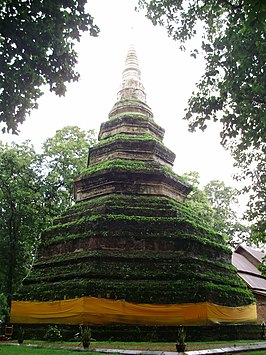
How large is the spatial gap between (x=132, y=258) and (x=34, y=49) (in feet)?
19.6

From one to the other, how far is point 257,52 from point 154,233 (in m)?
5.62

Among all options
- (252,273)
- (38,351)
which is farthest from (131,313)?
(252,273)

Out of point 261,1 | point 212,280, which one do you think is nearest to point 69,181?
point 212,280

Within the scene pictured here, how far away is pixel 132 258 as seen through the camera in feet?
31.4

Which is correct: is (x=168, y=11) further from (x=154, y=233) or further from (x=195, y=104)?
(x=154, y=233)

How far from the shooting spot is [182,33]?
8.24 m

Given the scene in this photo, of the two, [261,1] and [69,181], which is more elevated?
[69,181]

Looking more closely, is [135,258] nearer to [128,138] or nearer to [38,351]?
[38,351]

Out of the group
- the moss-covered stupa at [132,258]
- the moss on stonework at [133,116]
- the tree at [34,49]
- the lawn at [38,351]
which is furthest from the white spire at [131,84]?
the lawn at [38,351]

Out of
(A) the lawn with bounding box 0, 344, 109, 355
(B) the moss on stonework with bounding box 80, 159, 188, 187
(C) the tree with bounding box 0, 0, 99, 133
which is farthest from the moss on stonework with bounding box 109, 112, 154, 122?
(A) the lawn with bounding box 0, 344, 109, 355

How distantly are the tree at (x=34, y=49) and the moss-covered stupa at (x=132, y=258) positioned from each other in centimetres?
467

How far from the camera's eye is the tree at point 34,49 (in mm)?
5539

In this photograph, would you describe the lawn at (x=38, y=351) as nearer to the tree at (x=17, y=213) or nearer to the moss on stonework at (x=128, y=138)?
the moss on stonework at (x=128, y=138)

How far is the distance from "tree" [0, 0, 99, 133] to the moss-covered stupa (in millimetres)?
4674
